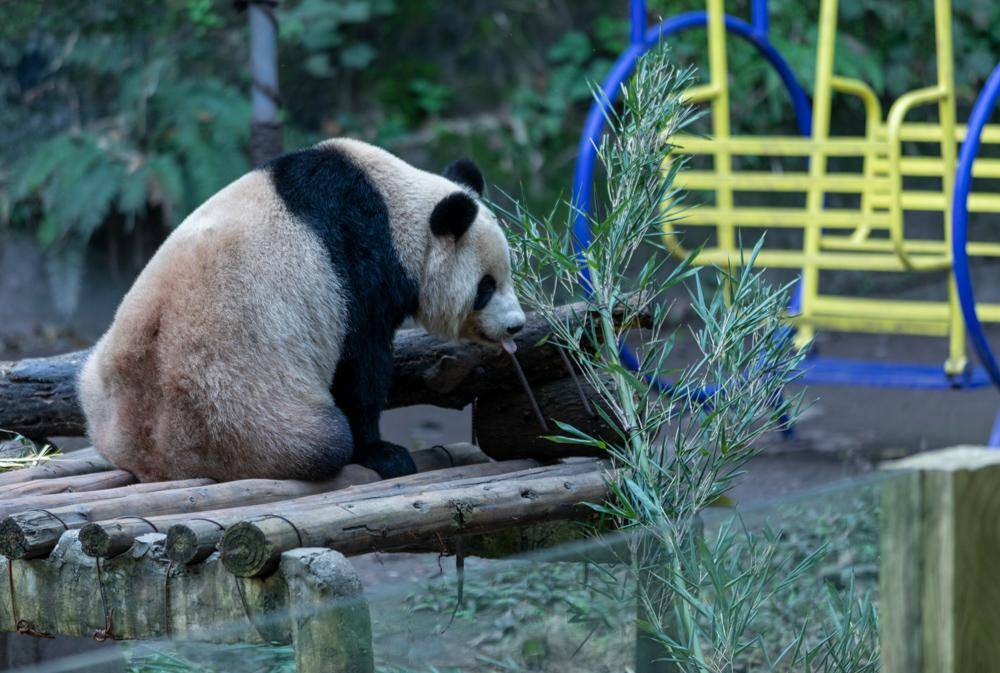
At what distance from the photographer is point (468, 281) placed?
11.2 feet

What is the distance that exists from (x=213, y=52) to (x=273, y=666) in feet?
25.8

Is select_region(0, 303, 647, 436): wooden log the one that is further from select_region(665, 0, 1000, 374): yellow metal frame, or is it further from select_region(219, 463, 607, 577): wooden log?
select_region(665, 0, 1000, 374): yellow metal frame

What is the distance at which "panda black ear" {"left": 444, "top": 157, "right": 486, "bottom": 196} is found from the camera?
3.82m

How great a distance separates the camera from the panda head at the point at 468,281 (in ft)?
11.2

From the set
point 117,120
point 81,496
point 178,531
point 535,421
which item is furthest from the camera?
point 117,120

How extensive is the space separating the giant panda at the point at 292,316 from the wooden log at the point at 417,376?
0.12 m

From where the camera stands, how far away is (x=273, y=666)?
5.98ft

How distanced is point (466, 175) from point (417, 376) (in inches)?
27.4

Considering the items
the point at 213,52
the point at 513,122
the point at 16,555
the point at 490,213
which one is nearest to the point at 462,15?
the point at 513,122

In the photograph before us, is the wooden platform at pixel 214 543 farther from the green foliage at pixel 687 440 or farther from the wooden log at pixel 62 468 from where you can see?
the green foliage at pixel 687 440

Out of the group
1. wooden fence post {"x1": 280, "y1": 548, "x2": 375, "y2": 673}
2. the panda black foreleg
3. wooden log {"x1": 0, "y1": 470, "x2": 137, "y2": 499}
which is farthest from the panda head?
wooden fence post {"x1": 280, "y1": 548, "x2": 375, "y2": 673}

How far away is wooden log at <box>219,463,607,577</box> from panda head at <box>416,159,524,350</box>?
46cm

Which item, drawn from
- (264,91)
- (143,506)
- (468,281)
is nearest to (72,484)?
(143,506)

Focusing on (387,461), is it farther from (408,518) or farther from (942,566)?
(942,566)
